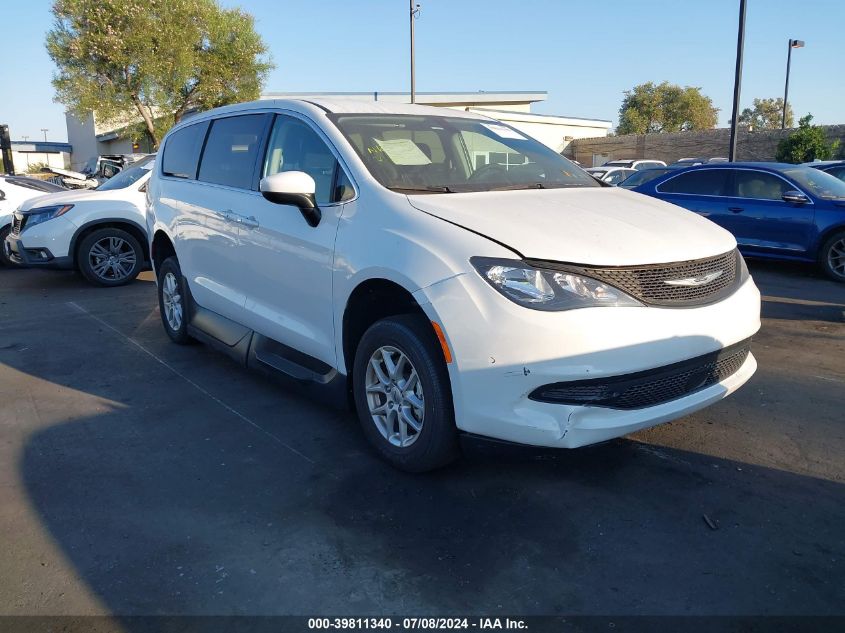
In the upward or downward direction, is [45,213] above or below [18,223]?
above

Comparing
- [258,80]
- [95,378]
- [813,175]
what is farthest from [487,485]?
[258,80]

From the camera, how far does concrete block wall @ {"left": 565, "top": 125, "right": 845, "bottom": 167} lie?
1250 inches

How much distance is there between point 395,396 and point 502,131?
2198 millimetres

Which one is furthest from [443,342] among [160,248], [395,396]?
[160,248]

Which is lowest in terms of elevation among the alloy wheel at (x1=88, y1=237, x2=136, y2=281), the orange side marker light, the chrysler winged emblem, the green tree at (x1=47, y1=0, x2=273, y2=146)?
the alloy wheel at (x1=88, y1=237, x2=136, y2=281)

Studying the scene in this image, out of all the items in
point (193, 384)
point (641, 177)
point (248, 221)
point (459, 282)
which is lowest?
point (193, 384)

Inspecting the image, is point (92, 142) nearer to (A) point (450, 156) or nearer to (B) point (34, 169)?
(B) point (34, 169)

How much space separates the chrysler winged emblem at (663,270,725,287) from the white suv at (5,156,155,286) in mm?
7688

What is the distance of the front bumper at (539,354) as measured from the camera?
9.37ft

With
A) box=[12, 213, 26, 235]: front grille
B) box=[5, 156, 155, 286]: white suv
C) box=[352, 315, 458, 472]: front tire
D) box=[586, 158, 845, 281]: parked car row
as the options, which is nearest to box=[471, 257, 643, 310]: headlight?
box=[352, 315, 458, 472]: front tire

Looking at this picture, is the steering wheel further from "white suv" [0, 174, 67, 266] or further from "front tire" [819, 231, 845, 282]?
"white suv" [0, 174, 67, 266]

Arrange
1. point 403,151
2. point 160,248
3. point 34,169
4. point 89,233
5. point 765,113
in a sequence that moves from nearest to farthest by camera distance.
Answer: point 403,151 < point 160,248 < point 89,233 < point 34,169 < point 765,113

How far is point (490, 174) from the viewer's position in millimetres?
4102

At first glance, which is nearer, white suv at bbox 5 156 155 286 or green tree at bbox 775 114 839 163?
white suv at bbox 5 156 155 286
